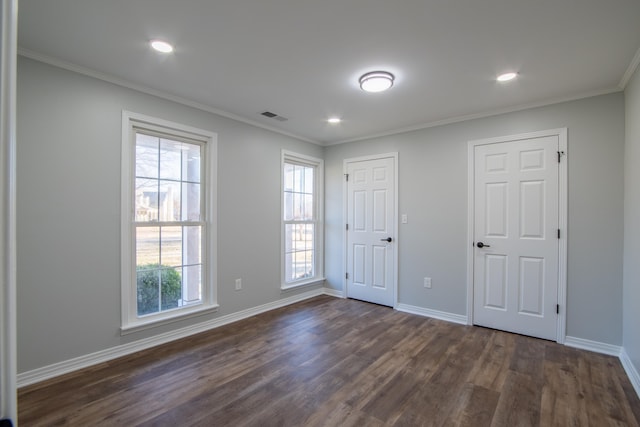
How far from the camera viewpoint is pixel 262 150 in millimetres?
3980

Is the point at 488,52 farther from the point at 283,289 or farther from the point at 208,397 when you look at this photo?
the point at 283,289

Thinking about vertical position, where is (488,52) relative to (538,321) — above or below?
above

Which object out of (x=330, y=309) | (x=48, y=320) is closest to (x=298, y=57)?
(x=48, y=320)

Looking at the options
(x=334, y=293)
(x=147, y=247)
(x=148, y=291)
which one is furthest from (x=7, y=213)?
(x=334, y=293)

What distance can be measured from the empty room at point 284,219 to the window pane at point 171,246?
2cm

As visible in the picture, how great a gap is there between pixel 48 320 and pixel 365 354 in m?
2.56

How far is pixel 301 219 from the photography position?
465 cm

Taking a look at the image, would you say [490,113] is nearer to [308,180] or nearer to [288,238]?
[308,180]

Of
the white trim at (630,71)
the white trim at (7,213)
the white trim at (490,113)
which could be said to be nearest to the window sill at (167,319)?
→ the white trim at (7,213)

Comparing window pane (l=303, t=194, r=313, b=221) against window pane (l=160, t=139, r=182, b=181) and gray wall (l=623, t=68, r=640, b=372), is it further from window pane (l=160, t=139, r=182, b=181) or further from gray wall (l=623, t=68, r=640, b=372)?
gray wall (l=623, t=68, r=640, b=372)

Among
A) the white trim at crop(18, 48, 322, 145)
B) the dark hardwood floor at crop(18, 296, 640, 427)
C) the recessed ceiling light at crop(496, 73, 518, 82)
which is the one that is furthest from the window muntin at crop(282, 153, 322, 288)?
the recessed ceiling light at crop(496, 73, 518, 82)

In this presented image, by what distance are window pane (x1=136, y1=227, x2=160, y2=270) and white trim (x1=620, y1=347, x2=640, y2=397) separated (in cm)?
403

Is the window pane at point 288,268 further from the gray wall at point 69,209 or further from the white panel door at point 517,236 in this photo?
the white panel door at point 517,236

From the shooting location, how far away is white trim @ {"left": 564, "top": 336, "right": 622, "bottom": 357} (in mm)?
2789
